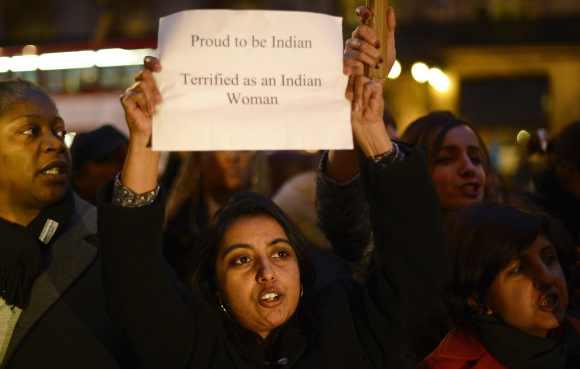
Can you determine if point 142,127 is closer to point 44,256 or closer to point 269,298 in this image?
point 269,298

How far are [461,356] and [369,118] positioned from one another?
86 centimetres

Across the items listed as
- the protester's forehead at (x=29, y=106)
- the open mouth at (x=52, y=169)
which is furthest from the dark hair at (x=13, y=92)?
the open mouth at (x=52, y=169)

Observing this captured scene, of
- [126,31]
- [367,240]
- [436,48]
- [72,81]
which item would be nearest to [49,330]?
[367,240]

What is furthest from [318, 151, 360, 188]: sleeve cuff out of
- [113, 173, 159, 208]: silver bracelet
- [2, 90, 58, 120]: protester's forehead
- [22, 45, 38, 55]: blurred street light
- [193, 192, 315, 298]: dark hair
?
[22, 45, 38, 55]: blurred street light

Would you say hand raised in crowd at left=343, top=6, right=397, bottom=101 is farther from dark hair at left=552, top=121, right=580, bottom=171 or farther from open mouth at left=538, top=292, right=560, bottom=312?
dark hair at left=552, top=121, right=580, bottom=171

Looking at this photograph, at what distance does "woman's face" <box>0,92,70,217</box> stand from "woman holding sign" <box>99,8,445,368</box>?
67 centimetres

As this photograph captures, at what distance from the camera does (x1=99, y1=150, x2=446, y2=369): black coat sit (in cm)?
257

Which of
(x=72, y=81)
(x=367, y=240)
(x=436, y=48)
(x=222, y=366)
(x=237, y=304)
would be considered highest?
(x=436, y=48)

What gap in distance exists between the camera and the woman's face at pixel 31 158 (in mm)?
3314

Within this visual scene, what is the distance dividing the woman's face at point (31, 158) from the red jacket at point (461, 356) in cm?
140

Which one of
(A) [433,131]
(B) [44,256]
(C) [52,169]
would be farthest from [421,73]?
(B) [44,256]

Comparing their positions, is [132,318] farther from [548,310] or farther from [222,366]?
[548,310]

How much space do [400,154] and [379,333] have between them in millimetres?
538

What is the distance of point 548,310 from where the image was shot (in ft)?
9.98
